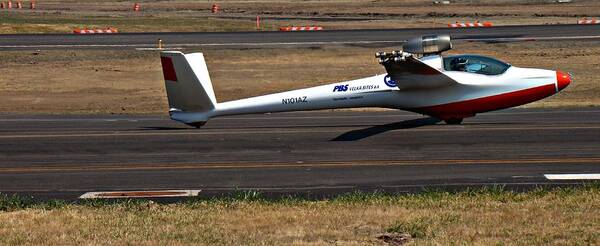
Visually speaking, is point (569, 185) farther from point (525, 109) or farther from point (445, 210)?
point (525, 109)

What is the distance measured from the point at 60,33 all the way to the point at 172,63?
133ft

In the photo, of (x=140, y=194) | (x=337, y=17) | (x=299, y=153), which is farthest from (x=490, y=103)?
(x=337, y=17)

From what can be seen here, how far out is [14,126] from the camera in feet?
98.8

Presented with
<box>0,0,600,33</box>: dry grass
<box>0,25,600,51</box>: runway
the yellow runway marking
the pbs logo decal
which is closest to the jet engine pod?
the pbs logo decal

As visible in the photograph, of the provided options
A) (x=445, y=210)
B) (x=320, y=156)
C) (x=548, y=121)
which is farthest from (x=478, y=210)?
(x=548, y=121)

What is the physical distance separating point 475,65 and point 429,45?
1.50 m

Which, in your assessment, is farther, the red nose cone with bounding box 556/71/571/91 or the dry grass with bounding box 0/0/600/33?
the dry grass with bounding box 0/0/600/33

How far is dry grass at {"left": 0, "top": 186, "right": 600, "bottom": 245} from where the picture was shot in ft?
47.5

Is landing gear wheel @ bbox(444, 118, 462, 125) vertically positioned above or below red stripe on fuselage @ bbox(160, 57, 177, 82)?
below

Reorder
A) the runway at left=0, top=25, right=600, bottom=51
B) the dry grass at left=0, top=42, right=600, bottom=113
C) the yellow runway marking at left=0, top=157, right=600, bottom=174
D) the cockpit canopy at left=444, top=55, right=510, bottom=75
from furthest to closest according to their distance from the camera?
1. the runway at left=0, top=25, right=600, bottom=51
2. the dry grass at left=0, top=42, right=600, bottom=113
3. the cockpit canopy at left=444, top=55, right=510, bottom=75
4. the yellow runway marking at left=0, top=157, right=600, bottom=174

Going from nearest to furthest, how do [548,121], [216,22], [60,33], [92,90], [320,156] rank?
[320,156]
[548,121]
[92,90]
[60,33]
[216,22]

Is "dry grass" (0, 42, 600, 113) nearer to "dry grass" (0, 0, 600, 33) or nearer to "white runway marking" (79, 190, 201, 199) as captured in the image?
"dry grass" (0, 0, 600, 33)

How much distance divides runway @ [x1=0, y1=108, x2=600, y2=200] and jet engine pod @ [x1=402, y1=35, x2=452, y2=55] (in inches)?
82.3

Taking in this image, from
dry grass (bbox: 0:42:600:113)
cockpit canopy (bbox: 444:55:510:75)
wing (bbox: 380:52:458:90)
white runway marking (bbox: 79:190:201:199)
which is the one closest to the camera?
white runway marking (bbox: 79:190:201:199)
